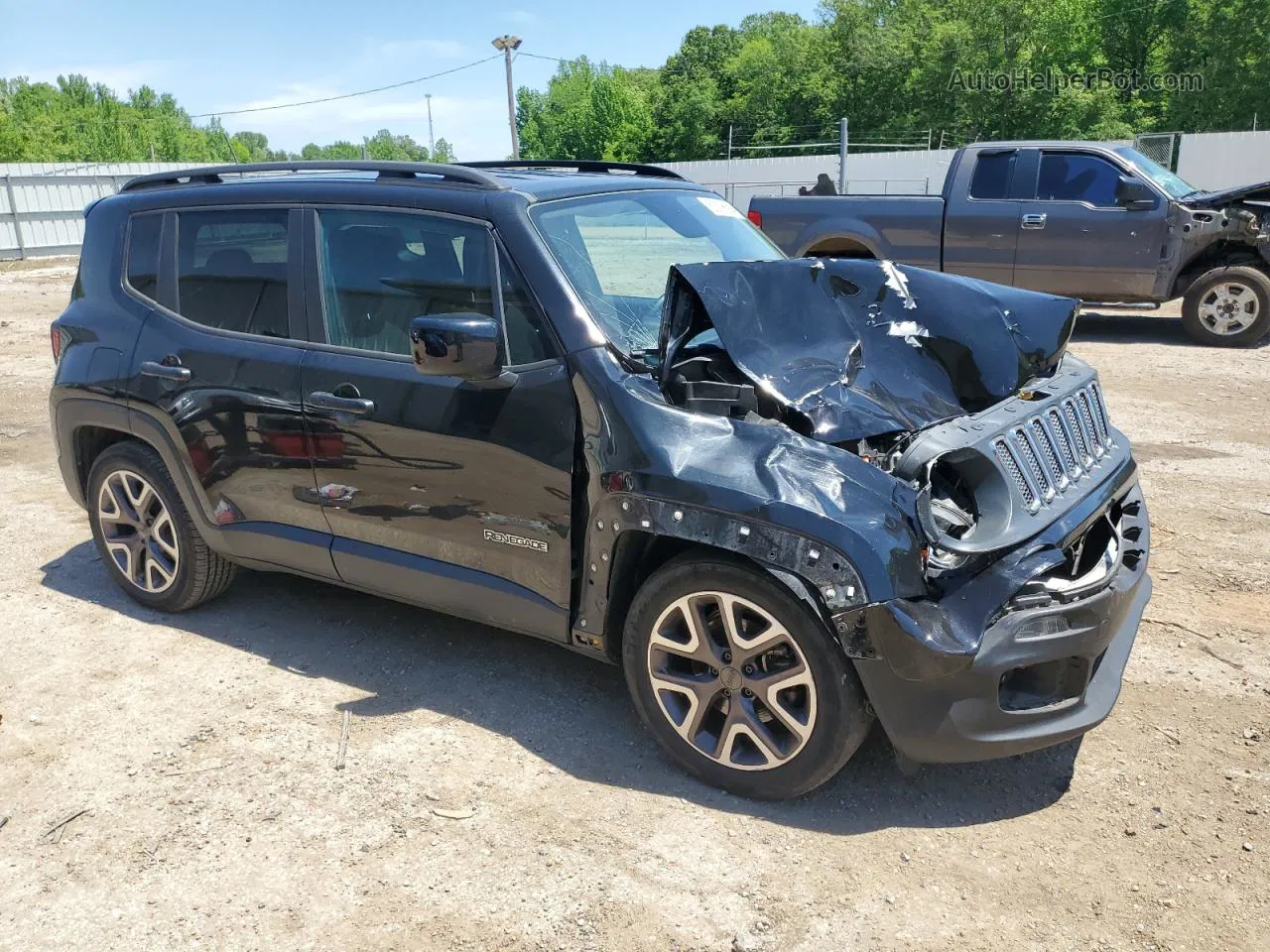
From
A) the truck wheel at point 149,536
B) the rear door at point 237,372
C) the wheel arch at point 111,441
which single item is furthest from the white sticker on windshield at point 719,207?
the truck wheel at point 149,536

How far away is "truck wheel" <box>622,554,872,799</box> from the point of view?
288cm

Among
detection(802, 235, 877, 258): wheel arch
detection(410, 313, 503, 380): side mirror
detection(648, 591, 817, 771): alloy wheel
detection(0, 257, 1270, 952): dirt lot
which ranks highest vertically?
detection(410, 313, 503, 380): side mirror

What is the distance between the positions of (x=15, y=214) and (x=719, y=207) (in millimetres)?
26242

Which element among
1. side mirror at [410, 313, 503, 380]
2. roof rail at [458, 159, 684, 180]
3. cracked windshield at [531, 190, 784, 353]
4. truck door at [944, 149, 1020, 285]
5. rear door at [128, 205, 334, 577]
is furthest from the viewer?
truck door at [944, 149, 1020, 285]

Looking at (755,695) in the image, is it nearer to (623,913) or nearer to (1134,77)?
(623,913)

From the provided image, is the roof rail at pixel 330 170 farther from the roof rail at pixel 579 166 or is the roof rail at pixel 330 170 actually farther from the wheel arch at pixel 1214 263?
the wheel arch at pixel 1214 263

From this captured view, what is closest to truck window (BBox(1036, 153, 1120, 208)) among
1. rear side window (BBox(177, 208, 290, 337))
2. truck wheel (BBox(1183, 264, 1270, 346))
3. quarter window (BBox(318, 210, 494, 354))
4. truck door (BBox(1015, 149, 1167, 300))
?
truck door (BBox(1015, 149, 1167, 300))

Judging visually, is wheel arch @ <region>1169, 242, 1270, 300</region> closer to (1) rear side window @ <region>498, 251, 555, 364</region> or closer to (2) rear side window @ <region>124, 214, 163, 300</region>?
(1) rear side window @ <region>498, 251, 555, 364</region>

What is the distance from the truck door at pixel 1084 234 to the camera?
1012 cm

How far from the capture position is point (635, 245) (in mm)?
3965

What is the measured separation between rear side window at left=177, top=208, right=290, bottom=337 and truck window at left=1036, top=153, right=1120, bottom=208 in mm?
8816

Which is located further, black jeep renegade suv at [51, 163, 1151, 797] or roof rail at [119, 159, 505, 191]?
roof rail at [119, 159, 505, 191]

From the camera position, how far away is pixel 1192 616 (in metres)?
4.29

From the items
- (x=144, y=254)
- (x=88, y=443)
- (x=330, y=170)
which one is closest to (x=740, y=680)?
(x=330, y=170)
